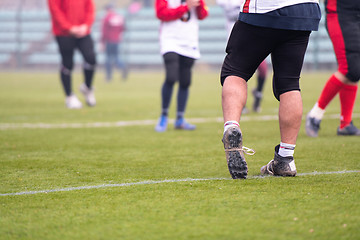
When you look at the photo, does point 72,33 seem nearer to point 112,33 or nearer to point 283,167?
point 283,167

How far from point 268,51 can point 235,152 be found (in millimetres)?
670

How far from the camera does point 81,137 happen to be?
5770mm

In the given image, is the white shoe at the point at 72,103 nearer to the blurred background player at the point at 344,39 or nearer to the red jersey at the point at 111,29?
the blurred background player at the point at 344,39

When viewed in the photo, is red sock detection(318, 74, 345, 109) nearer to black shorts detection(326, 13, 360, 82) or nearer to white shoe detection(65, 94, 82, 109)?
black shorts detection(326, 13, 360, 82)

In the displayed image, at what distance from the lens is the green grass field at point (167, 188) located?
2408 mm

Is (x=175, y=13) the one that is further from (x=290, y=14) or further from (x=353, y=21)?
(x=290, y=14)

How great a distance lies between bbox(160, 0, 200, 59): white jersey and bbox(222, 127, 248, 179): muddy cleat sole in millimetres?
3194

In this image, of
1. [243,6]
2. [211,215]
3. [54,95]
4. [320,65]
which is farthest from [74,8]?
[320,65]

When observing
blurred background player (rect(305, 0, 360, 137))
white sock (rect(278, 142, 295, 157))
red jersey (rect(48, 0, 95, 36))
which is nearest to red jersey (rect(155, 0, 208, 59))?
→ blurred background player (rect(305, 0, 360, 137))

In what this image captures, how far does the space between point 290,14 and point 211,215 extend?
4.60 ft

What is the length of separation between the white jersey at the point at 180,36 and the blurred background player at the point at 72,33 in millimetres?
2853

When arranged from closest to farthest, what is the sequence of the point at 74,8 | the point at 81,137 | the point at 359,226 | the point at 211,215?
the point at 359,226
the point at 211,215
the point at 81,137
the point at 74,8

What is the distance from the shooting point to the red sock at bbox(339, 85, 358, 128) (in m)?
5.40

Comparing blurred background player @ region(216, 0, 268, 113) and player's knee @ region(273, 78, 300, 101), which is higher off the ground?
player's knee @ region(273, 78, 300, 101)
